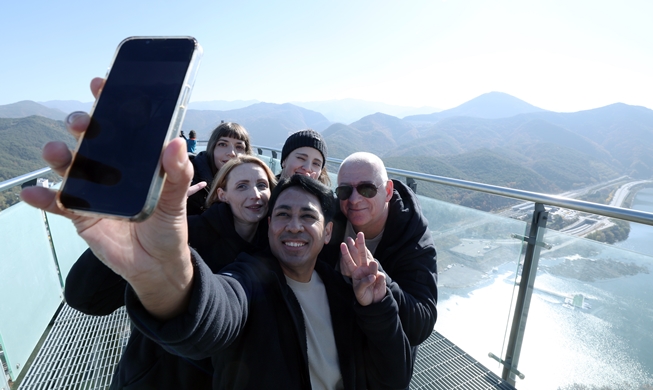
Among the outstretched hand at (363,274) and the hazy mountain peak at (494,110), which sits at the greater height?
the hazy mountain peak at (494,110)

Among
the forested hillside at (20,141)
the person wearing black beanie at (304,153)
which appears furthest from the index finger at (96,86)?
the forested hillside at (20,141)

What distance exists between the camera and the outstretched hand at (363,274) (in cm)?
138

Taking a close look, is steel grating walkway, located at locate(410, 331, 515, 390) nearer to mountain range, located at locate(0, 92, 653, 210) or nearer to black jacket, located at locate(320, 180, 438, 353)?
black jacket, located at locate(320, 180, 438, 353)

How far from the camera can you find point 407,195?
2195mm

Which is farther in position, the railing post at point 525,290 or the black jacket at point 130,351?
the railing post at point 525,290

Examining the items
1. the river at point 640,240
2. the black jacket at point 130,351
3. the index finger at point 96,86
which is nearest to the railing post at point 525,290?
the river at point 640,240

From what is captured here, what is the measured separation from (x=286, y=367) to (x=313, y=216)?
2.23ft

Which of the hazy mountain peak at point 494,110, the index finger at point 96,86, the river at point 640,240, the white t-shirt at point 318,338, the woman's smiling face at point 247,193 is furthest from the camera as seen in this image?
the hazy mountain peak at point 494,110

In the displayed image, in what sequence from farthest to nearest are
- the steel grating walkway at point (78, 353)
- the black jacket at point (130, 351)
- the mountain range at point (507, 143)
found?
the mountain range at point (507, 143) → the steel grating walkway at point (78, 353) → the black jacket at point (130, 351)

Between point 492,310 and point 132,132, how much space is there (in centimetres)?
288

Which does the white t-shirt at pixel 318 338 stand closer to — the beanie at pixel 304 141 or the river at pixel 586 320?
the beanie at pixel 304 141

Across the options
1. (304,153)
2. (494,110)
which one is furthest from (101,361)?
(494,110)

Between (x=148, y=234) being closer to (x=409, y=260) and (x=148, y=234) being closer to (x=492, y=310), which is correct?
(x=409, y=260)

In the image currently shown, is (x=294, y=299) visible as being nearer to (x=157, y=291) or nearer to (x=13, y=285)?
(x=157, y=291)
